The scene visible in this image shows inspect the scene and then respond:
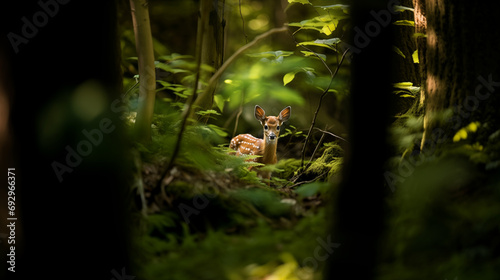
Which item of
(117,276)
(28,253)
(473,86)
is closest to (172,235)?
(117,276)

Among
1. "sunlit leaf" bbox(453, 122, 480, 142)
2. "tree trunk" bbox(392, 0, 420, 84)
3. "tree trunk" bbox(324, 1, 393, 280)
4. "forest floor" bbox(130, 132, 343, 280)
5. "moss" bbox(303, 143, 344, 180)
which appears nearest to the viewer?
"tree trunk" bbox(324, 1, 393, 280)

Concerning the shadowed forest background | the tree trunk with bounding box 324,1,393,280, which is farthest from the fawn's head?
the tree trunk with bounding box 324,1,393,280

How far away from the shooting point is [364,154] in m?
1.69

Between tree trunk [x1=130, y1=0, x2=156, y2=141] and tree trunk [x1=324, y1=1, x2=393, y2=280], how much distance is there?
71.2 inches

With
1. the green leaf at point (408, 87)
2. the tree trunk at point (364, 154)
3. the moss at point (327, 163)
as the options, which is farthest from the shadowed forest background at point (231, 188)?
the moss at point (327, 163)

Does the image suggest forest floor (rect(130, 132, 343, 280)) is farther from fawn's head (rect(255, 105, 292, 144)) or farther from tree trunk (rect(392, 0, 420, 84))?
fawn's head (rect(255, 105, 292, 144))

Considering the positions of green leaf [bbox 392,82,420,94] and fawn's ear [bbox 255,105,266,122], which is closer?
green leaf [bbox 392,82,420,94]

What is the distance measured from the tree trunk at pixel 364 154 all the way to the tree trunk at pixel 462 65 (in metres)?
1.43

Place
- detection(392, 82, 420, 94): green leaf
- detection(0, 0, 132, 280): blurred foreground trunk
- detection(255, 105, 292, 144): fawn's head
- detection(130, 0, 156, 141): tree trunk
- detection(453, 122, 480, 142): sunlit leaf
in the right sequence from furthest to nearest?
1. detection(255, 105, 292, 144): fawn's head
2. detection(392, 82, 420, 94): green leaf
3. detection(130, 0, 156, 141): tree trunk
4. detection(453, 122, 480, 142): sunlit leaf
5. detection(0, 0, 132, 280): blurred foreground trunk

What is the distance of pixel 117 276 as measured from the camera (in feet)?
6.93

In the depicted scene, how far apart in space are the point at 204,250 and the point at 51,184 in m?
0.80

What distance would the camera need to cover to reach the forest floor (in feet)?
7.18

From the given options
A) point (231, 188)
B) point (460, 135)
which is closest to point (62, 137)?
point (231, 188)

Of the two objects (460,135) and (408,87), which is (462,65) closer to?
(460,135)
